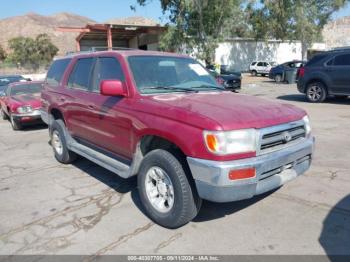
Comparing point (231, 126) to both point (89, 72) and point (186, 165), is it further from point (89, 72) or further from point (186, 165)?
point (89, 72)

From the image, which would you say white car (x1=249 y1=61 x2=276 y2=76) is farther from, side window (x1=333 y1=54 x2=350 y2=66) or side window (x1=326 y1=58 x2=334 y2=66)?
side window (x1=333 y1=54 x2=350 y2=66)

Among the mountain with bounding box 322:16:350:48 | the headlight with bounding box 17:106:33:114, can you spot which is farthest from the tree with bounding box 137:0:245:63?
the mountain with bounding box 322:16:350:48

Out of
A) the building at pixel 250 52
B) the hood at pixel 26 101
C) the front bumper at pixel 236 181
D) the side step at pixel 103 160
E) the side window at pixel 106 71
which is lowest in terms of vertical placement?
the side step at pixel 103 160

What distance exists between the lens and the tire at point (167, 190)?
363 centimetres

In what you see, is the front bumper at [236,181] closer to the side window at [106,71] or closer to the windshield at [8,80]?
the side window at [106,71]

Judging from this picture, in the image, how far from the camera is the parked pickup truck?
340 cm

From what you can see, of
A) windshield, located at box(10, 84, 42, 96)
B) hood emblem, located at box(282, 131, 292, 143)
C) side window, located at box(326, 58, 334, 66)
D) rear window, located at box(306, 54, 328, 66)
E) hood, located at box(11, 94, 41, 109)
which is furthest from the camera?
rear window, located at box(306, 54, 328, 66)

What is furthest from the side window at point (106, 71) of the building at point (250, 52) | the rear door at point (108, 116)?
the building at point (250, 52)

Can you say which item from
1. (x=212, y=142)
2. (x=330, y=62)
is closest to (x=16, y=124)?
(x=212, y=142)

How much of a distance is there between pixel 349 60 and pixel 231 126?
1033 cm

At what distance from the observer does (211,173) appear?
334 centimetres

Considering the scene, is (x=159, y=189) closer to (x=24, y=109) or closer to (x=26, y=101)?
(x=24, y=109)

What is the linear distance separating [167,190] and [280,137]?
1.34m

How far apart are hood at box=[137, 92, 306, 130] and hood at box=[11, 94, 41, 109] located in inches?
283
